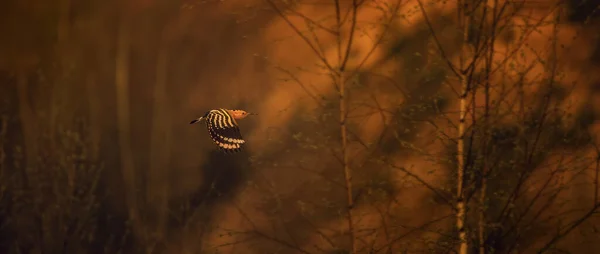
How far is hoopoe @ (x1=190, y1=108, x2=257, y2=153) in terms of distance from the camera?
3.97 metres

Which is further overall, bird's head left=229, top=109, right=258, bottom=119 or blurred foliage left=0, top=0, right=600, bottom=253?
bird's head left=229, top=109, right=258, bottom=119

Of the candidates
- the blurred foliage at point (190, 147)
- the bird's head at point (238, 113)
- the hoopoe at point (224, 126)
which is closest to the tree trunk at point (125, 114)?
the blurred foliage at point (190, 147)

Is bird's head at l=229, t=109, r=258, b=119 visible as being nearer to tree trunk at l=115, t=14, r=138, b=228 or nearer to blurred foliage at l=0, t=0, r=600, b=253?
blurred foliage at l=0, t=0, r=600, b=253

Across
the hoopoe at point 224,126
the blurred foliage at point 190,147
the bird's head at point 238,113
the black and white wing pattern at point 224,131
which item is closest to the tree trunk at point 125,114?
the blurred foliage at point 190,147

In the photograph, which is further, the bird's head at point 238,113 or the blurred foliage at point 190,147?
the bird's head at point 238,113

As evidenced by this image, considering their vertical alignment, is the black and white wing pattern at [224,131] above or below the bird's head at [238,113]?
below

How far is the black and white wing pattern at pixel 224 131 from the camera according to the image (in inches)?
156

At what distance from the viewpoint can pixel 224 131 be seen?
3.99m

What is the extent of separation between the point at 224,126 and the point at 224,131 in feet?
0.12

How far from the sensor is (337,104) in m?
3.94

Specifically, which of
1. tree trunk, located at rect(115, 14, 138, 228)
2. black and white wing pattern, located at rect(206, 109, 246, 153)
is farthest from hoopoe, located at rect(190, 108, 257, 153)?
tree trunk, located at rect(115, 14, 138, 228)

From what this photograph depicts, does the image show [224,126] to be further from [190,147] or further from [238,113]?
[190,147]

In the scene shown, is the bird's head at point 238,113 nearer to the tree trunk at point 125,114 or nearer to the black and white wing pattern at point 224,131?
the black and white wing pattern at point 224,131

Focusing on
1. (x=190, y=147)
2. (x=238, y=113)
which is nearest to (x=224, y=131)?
(x=238, y=113)
